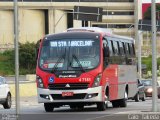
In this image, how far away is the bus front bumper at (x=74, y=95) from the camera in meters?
26.0

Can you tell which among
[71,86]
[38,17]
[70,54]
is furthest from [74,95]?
[38,17]

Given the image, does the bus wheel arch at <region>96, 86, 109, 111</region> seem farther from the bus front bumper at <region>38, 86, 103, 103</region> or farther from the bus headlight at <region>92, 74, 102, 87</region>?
the bus headlight at <region>92, 74, 102, 87</region>

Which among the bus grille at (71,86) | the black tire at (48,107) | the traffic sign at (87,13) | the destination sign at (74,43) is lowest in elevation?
the black tire at (48,107)

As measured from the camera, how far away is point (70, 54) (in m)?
26.7

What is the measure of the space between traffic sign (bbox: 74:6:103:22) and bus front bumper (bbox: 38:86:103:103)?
4381 cm

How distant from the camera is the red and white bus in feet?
85.8

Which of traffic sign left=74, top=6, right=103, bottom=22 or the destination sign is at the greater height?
traffic sign left=74, top=6, right=103, bottom=22

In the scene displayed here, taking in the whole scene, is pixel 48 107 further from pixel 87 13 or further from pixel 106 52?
pixel 87 13

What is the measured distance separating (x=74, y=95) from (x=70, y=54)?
1.69 metres

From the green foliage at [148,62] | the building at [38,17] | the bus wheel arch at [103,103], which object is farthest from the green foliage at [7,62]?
the bus wheel arch at [103,103]

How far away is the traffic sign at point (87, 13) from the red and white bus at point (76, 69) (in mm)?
41811

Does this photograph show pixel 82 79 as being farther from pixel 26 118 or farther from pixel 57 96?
pixel 26 118

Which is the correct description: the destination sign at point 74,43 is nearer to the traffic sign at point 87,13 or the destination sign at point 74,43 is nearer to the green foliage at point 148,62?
the traffic sign at point 87,13

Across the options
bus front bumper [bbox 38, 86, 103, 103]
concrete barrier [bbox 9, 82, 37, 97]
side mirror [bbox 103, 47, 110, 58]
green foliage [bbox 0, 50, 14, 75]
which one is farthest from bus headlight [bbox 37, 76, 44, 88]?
green foliage [bbox 0, 50, 14, 75]
